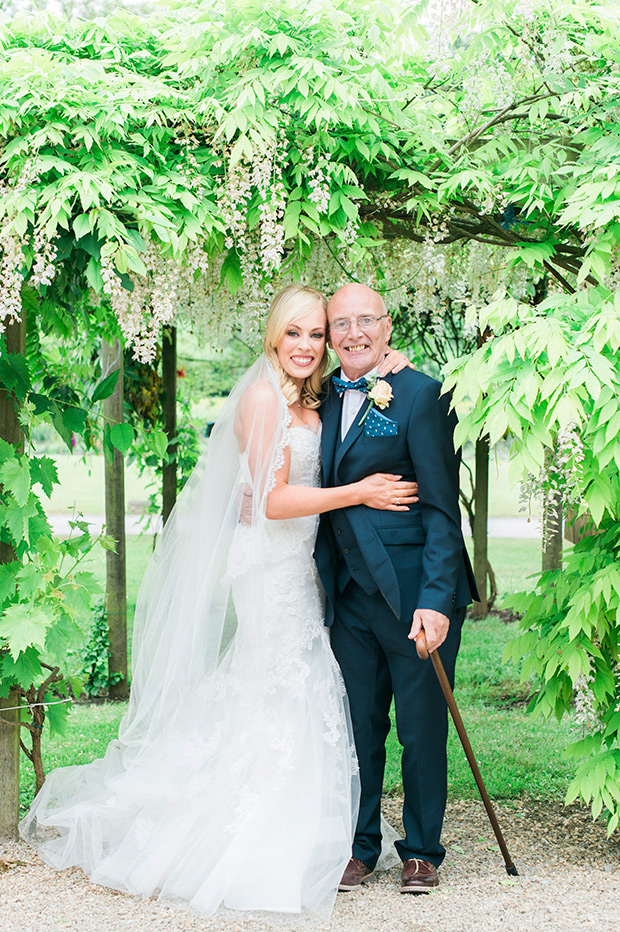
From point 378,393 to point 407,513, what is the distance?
444 millimetres

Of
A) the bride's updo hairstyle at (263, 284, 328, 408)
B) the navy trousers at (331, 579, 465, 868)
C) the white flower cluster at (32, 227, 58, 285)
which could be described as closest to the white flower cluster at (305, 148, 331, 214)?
the bride's updo hairstyle at (263, 284, 328, 408)

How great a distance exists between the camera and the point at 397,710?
3.10 meters

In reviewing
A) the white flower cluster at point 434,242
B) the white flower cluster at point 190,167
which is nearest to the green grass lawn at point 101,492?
the white flower cluster at point 434,242

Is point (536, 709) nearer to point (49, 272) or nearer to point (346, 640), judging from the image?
point (346, 640)

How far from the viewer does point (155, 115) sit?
281 cm

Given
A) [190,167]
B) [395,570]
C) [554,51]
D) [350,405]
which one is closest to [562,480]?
[395,570]

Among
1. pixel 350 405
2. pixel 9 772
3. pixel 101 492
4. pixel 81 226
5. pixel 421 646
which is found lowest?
pixel 9 772

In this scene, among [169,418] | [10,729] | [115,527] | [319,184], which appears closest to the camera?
[319,184]

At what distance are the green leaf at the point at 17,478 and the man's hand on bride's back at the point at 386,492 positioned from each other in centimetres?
122

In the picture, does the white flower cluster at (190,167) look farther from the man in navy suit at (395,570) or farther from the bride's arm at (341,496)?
the bride's arm at (341,496)

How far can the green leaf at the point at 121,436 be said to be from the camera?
3340 mm

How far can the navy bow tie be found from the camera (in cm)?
309

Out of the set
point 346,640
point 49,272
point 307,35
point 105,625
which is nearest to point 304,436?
point 346,640

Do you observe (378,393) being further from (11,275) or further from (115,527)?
(115,527)
